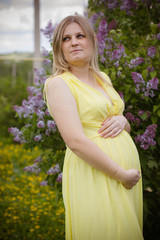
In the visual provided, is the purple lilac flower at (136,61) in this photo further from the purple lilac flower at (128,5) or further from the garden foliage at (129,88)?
the purple lilac flower at (128,5)

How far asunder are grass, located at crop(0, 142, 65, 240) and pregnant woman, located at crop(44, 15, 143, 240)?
4.27 feet

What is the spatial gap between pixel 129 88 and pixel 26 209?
95.0 inches

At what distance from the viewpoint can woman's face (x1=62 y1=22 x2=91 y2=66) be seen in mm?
1571

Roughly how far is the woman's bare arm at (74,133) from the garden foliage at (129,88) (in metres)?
0.68

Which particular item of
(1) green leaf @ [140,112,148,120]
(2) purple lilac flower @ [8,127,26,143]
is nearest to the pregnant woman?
(1) green leaf @ [140,112,148,120]

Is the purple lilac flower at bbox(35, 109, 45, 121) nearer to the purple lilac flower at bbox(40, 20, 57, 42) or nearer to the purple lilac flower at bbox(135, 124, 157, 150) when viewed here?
the purple lilac flower at bbox(40, 20, 57, 42)

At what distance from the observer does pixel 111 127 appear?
1.56 meters

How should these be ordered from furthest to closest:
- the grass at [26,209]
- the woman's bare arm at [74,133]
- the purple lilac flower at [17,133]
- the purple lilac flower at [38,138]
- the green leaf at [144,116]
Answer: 1. the grass at [26,209]
2. the purple lilac flower at [17,133]
3. the purple lilac flower at [38,138]
4. the green leaf at [144,116]
5. the woman's bare arm at [74,133]

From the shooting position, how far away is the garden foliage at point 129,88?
2.12 m

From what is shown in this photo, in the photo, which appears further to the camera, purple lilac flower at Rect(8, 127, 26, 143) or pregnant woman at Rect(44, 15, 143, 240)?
purple lilac flower at Rect(8, 127, 26, 143)

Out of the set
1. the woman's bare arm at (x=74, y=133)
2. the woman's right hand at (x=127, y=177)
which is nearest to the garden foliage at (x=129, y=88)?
the woman's right hand at (x=127, y=177)

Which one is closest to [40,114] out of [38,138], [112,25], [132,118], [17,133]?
[38,138]

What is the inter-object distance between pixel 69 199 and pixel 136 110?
3.72 ft

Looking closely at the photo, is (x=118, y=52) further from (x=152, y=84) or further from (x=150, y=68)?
(x=152, y=84)
